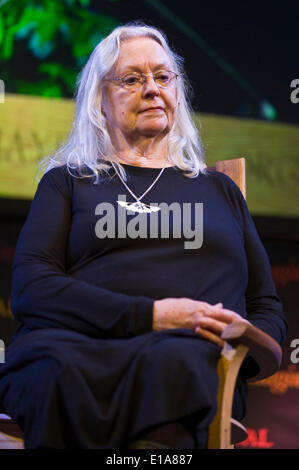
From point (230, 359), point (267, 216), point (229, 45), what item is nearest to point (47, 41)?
point (229, 45)

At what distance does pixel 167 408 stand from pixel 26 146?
1.75 m

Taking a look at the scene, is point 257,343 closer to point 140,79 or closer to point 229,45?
point 140,79

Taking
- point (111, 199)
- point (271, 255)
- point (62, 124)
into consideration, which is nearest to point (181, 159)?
point (111, 199)

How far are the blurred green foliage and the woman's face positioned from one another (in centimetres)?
80

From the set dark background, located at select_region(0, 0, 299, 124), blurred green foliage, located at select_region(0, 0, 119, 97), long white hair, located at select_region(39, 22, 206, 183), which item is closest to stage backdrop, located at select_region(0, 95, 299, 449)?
dark background, located at select_region(0, 0, 299, 124)

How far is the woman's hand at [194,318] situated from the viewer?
4.89ft

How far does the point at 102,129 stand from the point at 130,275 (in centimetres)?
59

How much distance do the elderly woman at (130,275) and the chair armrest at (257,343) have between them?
55 millimetres

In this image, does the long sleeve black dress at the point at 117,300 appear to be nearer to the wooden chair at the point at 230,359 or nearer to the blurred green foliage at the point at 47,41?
the wooden chair at the point at 230,359

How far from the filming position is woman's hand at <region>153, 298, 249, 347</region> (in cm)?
149

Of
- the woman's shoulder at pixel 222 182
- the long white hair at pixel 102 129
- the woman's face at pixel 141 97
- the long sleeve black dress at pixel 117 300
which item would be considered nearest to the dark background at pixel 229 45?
the long white hair at pixel 102 129

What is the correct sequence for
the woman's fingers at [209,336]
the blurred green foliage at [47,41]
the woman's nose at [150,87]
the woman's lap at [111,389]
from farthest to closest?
the blurred green foliage at [47,41] → the woman's nose at [150,87] → the woman's fingers at [209,336] → the woman's lap at [111,389]
